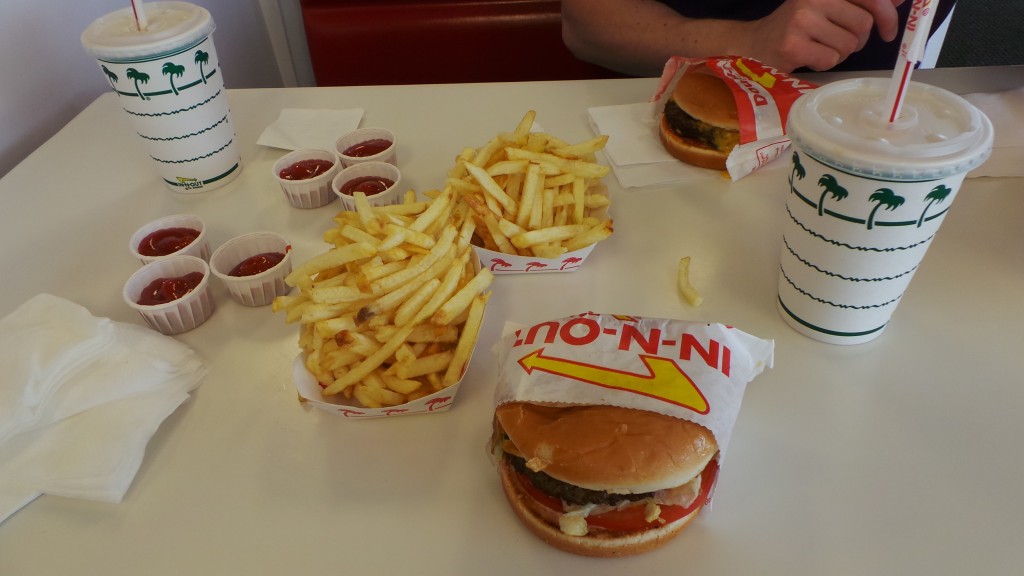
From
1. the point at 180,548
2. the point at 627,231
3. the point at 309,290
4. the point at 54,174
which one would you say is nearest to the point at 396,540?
the point at 180,548

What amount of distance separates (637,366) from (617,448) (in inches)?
6.3

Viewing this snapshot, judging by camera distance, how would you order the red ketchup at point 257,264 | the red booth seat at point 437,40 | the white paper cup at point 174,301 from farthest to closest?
the red booth seat at point 437,40 < the red ketchup at point 257,264 < the white paper cup at point 174,301

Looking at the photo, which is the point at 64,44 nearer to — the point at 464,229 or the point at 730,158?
the point at 464,229

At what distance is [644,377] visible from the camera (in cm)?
107

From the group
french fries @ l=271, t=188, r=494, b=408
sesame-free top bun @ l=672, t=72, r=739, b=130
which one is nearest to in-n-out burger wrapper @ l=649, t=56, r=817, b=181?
sesame-free top bun @ l=672, t=72, r=739, b=130

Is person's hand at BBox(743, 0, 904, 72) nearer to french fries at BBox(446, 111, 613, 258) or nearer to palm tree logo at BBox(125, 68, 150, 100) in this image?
french fries at BBox(446, 111, 613, 258)

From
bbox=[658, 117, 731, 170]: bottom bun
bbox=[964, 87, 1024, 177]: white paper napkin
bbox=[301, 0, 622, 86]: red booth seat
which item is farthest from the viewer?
bbox=[301, 0, 622, 86]: red booth seat

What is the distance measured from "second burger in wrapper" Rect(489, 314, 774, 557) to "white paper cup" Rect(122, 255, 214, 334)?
754mm

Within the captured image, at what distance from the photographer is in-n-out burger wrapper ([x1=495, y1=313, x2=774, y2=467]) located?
1036 millimetres

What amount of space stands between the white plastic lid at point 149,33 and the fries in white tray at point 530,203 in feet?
2.52

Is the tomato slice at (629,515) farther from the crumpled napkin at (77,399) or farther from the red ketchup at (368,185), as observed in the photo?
the red ketchup at (368,185)

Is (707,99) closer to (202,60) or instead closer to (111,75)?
(202,60)

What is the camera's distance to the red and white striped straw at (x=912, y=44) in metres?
1.03

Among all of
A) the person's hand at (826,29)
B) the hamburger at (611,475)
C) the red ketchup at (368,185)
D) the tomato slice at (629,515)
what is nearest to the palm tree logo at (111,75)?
the red ketchup at (368,185)
